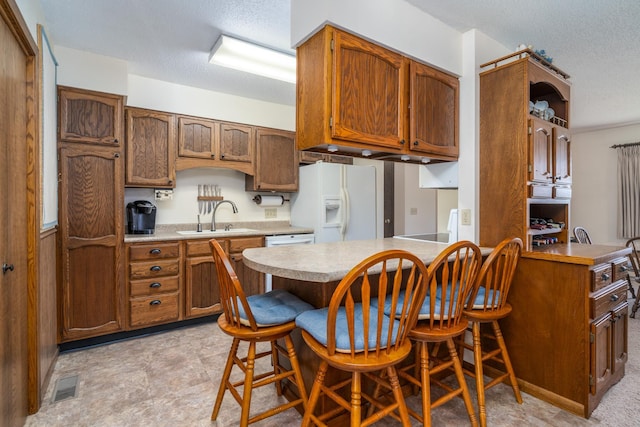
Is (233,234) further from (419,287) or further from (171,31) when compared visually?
(419,287)

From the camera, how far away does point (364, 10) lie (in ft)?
6.19

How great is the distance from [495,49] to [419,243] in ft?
5.25

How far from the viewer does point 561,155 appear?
8.08 feet

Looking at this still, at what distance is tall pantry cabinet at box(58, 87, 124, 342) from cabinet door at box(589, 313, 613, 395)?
11.0ft

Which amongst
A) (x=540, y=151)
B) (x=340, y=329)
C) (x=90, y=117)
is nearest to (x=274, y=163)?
(x=90, y=117)

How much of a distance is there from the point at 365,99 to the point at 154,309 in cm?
256

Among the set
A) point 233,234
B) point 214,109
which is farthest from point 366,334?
point 214,109

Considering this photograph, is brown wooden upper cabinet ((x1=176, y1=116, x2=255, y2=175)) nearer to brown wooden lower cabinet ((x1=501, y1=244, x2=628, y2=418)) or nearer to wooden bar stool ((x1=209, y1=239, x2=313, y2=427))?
wooden bar stool ((x1=209, y1=239, x2=313, y2=427))

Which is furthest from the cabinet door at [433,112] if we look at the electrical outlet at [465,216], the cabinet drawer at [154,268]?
the cabinet drawer at [154,268]

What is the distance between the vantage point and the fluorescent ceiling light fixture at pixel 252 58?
106 inches

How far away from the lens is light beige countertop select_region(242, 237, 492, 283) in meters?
1.41

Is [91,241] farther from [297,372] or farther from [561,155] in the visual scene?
[561,155]

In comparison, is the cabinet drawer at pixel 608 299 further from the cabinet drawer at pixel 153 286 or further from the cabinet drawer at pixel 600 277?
the cabinet drawer at pixel 153 286

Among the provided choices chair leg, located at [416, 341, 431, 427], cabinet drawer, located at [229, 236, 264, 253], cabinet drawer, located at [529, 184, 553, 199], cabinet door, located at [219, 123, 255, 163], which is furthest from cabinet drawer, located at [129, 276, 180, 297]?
cabinet drawer, located at [529, 184, 553, 199]
